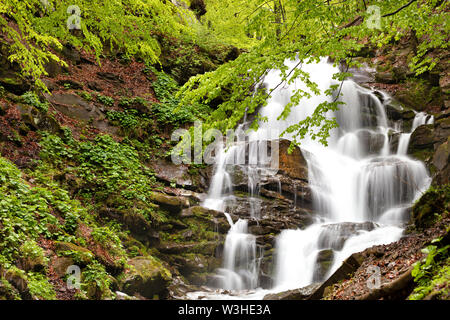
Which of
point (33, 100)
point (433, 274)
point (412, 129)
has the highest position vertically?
point (412, 129)

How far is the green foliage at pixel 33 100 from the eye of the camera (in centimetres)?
911

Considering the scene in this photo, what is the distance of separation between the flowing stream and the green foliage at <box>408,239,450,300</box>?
130 inches

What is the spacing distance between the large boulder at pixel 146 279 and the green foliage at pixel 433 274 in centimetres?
508

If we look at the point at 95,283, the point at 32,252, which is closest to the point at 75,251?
the point at 95,283

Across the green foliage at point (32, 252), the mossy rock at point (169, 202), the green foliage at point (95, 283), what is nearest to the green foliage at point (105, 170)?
the mossy rock at point (169, 202)

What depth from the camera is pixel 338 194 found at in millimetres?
12156

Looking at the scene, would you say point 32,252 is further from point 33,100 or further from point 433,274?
point 33,100

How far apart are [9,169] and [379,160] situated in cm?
1233

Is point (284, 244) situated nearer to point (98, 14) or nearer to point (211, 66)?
point (98, 14)

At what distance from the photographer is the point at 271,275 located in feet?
30.3

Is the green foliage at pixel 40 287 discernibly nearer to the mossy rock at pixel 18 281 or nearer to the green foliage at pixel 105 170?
the mossy rock at pixel 18 281

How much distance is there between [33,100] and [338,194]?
34.8 feet

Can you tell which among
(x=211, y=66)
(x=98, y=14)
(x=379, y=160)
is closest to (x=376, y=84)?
(x=379, y=160)
